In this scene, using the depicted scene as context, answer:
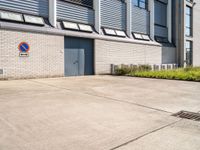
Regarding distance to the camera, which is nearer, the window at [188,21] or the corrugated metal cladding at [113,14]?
the corrugated metal cladding at [113,14]

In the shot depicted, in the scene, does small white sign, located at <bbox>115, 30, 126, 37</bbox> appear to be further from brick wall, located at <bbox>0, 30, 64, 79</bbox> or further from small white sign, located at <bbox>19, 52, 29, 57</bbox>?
small white sign, located at <bbox>19, 52, 29, 57</bbox>

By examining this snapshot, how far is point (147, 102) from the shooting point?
5531 mm

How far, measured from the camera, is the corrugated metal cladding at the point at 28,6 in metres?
10.3

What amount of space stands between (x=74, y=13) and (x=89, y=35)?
1801mm

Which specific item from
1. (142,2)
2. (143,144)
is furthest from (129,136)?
(142,2)

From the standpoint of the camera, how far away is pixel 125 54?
53.2 feet

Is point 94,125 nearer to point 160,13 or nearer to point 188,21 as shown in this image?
point 160,13

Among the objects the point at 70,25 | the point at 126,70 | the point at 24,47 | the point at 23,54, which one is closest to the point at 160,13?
the point at 126,70

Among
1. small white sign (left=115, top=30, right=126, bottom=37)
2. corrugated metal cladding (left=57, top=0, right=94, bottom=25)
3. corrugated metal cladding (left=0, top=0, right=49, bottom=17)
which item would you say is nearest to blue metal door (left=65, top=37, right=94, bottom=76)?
corrugated metal cladding (left=57, top=0, right=94, bottom=25)

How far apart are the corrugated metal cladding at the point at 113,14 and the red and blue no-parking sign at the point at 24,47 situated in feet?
21.8

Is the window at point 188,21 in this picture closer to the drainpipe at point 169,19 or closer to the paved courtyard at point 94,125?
the drainpipe at point 169,19

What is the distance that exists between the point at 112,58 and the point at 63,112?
1119 cm

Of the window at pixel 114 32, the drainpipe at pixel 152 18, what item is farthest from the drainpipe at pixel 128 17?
the drainpipe at pixel 152 18

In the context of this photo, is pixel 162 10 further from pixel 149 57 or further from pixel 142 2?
pixel 149 57
